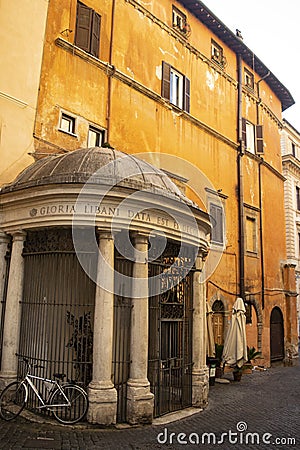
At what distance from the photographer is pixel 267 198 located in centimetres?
2177

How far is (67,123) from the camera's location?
A: 12.0m

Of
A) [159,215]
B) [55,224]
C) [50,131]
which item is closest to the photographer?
[55,224]

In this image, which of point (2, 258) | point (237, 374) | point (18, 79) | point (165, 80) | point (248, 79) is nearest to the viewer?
point (2, 258)

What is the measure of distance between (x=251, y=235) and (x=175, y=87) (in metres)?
7.59

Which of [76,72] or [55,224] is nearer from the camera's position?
[55,224]

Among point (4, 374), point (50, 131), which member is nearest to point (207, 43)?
point (50, 131)

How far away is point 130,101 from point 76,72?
2211mm

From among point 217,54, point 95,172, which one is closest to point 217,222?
point 217,54

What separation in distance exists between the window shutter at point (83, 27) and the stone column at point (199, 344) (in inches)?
285

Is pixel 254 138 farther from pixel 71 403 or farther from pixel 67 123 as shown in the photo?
pixel 71 403

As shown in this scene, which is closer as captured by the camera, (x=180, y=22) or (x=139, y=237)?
(x=139, y=237)

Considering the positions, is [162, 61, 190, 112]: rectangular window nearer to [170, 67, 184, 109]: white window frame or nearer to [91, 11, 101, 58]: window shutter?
[170, 67, 184, 109]: white window frame

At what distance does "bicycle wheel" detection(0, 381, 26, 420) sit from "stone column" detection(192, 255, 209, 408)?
3710mm

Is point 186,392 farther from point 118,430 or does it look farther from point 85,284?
point 85,284
